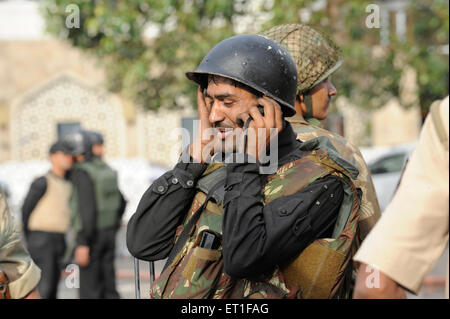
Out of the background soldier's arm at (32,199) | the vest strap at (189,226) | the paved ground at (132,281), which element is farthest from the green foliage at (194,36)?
the vest strap at (189,226)

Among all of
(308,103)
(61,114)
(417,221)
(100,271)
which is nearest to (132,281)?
(100,271)

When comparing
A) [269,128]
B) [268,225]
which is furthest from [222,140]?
[268,225]

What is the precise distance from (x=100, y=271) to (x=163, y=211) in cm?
597

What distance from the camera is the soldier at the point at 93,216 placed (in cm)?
843

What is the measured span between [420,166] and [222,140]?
0.95 metres

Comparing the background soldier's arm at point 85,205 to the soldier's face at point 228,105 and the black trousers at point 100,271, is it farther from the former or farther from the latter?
the soldier's face at point 228,105

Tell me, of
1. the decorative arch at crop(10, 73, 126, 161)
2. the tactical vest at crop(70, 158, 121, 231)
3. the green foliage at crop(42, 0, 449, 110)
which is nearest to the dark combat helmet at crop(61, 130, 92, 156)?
the tactical vest at crop(70, 158, 121, 231)

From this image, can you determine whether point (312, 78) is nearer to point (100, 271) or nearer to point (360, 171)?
point (360, 171)

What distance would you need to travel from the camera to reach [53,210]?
8523 millimetres

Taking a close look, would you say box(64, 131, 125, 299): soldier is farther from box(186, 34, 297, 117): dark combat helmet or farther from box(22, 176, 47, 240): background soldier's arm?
box(186, 34, 297, 117): dark combat helmet

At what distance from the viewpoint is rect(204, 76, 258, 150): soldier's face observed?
2.92m

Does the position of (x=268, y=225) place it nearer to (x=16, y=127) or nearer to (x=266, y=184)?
(x=266, y=184)

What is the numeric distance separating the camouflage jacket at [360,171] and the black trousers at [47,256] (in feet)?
17.1

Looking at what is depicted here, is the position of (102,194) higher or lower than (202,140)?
lower
